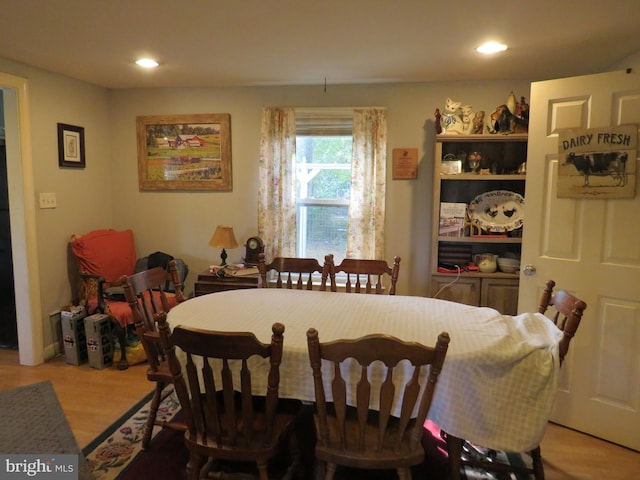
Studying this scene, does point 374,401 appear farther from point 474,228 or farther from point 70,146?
point 70,146

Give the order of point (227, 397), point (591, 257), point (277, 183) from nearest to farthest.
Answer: point (227, 397)
point (591, 257)
point (277, 183)

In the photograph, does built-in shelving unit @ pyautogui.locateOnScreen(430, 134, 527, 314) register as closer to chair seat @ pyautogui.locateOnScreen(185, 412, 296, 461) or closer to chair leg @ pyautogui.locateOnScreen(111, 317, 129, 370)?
chair seat @ pyautogui.locateOnScreen(185, 412, 296, 461)

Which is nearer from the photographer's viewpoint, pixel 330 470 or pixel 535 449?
pixel 330 470

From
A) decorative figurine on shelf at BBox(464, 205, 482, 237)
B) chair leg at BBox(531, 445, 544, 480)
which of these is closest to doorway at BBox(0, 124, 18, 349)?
decorative figurine on shelf at BBox(464, 205, 482, 237)

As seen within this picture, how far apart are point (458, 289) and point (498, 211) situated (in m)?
0.71

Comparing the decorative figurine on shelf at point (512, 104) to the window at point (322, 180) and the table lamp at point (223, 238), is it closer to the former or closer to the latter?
the window at point (322, 180)

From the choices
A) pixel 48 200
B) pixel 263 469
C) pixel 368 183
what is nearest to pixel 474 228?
pixel 368 183

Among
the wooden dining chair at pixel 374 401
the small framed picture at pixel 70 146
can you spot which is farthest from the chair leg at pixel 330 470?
the small framed picture at pixel 70 146

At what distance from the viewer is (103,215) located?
396cm

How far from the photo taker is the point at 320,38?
98.4 inches

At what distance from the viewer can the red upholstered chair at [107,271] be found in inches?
129

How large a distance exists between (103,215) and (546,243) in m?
3.68

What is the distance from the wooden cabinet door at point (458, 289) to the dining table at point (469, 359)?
44.9 inches

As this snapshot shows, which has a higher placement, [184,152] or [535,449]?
[184,152]
